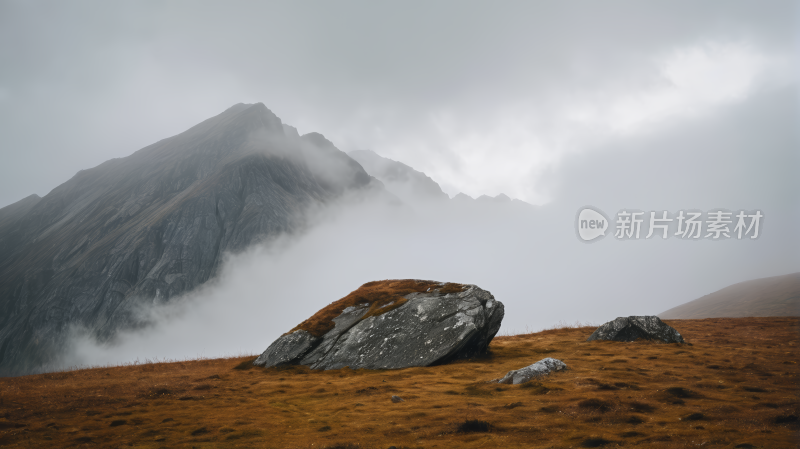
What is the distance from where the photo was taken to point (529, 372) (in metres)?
17.8

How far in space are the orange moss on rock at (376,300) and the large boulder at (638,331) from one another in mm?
11106

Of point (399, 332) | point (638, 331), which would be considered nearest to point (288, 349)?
point (399, 332)

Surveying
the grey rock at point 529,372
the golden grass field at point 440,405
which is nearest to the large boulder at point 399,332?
the golden grass field at point 440,405

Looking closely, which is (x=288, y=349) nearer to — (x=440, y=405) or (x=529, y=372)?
(x=440, y=405)

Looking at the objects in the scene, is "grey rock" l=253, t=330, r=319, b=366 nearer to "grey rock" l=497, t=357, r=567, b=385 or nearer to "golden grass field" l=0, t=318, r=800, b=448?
"golden grass field" l=0, t=318, r=800, b=448

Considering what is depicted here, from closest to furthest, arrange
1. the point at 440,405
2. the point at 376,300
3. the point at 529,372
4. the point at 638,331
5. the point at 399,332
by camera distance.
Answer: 1. the point at 440,405
2. the point at 529,372
3. the point at 399,332
4. the point at 638,331
5. the point at 376,300

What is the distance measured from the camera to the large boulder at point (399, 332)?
23719 millimetres

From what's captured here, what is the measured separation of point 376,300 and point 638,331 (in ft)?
62.0

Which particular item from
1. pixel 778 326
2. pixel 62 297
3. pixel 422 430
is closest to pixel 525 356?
pixel 422 430

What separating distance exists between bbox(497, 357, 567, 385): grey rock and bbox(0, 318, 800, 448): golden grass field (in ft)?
2.33

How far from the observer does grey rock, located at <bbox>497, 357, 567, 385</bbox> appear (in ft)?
57.2

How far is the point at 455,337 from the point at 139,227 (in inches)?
8577

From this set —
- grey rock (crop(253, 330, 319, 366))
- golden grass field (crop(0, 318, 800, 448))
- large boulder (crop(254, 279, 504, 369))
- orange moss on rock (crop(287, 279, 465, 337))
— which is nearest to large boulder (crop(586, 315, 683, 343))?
golden grass field (crop(0, 318, 800, 448))

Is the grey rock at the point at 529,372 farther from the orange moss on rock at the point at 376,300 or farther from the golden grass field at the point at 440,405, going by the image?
the orange moss on rock at the point at 376,300
